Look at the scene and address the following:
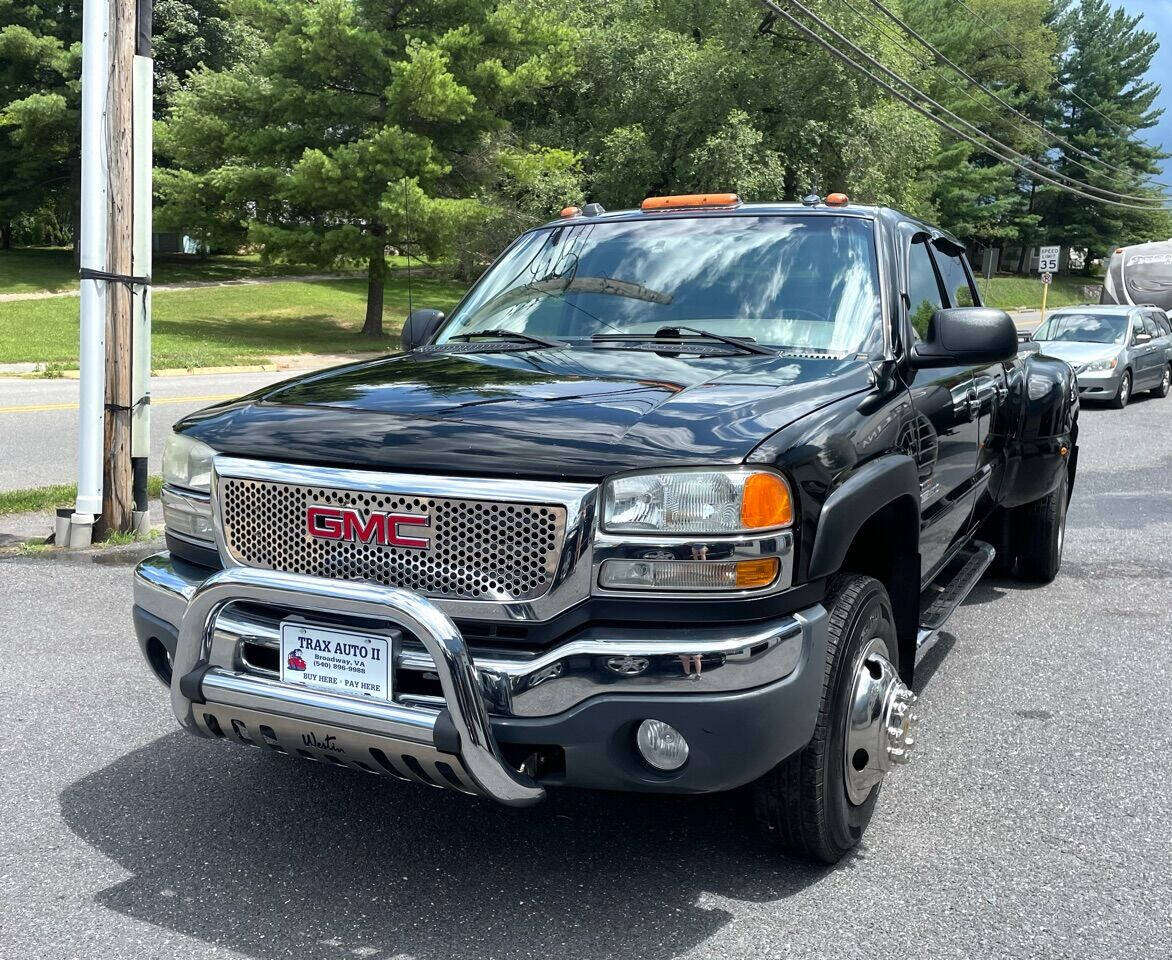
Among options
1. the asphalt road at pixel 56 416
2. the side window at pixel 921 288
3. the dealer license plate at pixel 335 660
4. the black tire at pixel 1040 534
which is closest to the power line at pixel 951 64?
the asphalt road at pixel 56 416

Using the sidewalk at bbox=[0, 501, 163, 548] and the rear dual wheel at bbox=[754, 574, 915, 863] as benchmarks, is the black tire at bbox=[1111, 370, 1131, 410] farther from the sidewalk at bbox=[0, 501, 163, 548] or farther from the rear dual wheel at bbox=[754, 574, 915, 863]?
the rear dual wheel at bbox=[754, 574, 915, 863]

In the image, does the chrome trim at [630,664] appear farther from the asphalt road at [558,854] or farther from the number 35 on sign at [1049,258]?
the number 35 on sign at [1049,258]

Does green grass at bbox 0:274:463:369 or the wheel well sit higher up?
the wheel well

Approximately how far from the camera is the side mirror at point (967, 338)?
12.8 feet

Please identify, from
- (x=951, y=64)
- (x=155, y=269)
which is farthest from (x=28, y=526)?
(x=155, y=269)

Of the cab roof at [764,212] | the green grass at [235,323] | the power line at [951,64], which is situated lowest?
the green grass at [235,323]

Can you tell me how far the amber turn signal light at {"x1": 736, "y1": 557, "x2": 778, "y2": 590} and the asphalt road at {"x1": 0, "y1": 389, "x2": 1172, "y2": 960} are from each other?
2.98 ft

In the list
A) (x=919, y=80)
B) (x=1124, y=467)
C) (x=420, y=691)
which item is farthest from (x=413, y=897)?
(x=919, y=80)

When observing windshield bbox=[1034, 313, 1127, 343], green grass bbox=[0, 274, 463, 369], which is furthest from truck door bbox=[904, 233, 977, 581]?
green grass bbox=[0, 274, 463, 369]

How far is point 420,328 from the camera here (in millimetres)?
4812

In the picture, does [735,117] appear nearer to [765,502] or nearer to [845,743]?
[845,743]

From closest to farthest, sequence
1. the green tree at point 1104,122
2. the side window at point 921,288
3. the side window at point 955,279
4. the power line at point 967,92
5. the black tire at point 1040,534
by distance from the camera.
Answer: the side window at point 921,288, the side window at point 955,279, the black tire at point 1040,534, the power line at point 967,92, the green tree at point 1104,122

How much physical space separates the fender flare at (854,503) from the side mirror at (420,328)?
6.53ft

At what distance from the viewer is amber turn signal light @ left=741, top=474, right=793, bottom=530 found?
2.87m
